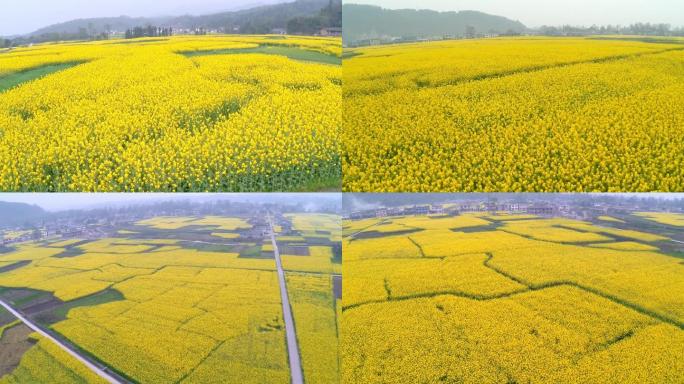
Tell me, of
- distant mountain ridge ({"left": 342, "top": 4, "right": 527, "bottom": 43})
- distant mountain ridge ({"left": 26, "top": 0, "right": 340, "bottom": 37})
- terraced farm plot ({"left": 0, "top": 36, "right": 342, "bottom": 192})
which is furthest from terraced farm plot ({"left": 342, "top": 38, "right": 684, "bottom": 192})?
distant mountain ridge ({"left": 26, "top": 0, "right": 340, "bottom": 37})

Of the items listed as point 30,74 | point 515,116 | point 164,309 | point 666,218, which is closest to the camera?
point 164,309

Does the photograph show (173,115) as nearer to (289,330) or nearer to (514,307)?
(289,330)

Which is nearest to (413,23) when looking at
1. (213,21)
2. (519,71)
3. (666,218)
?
(519,71)

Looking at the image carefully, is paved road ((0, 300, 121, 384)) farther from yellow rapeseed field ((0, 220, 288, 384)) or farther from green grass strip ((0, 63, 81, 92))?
green grass strip ((0, 63, 81, 92))

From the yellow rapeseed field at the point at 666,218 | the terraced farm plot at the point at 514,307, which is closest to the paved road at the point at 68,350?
the terraced farm plot at the point at 514,307

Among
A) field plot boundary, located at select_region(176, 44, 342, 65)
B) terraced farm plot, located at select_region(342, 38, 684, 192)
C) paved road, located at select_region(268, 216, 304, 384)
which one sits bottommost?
paved road, located at select_region(268, 216, 304, 384)

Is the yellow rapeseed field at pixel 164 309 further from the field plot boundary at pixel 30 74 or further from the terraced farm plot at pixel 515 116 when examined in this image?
the field plot boundary at pixel 30 74
